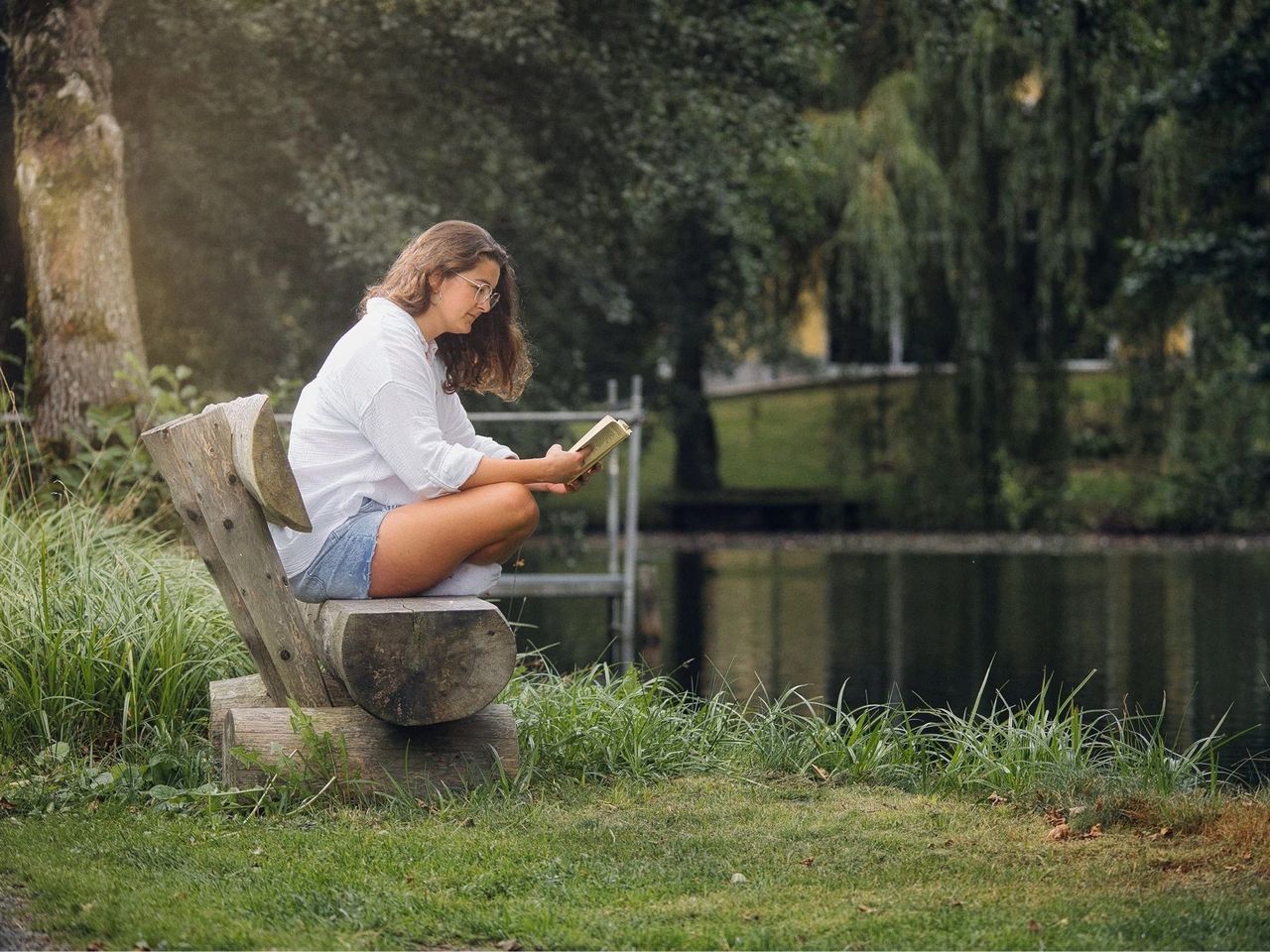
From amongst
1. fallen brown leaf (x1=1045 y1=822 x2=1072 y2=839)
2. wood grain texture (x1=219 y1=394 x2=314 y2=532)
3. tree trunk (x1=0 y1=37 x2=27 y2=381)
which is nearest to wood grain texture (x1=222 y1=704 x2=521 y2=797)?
wood grain texture (x1=219 y1=394 x2=314 y2=532)

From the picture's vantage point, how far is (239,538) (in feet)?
16.5

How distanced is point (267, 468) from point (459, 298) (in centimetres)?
83

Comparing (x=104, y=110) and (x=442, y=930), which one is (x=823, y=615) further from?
(x=442, y=930)

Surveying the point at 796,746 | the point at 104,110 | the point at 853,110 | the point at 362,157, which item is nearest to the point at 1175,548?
the point at 853,110

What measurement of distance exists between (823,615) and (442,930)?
10958mm

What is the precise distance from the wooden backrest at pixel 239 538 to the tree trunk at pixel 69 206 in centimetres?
487

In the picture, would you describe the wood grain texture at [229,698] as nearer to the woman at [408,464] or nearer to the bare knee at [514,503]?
the woman at [408,464]

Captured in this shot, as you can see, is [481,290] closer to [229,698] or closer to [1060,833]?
[229,698]

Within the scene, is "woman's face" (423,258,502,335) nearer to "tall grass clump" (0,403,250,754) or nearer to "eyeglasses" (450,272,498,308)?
"eyeglasses" (450,272,498,308)

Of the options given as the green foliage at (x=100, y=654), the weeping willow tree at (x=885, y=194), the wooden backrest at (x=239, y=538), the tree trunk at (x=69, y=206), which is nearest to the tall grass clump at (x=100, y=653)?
the green foliage at (x=100, y=654)

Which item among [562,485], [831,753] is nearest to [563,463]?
[562,485]

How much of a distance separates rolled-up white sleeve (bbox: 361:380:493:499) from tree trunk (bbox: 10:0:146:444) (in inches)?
204

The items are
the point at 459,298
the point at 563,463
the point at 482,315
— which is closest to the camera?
the point at 563,463

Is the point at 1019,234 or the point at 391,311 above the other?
the point at 1019,234
